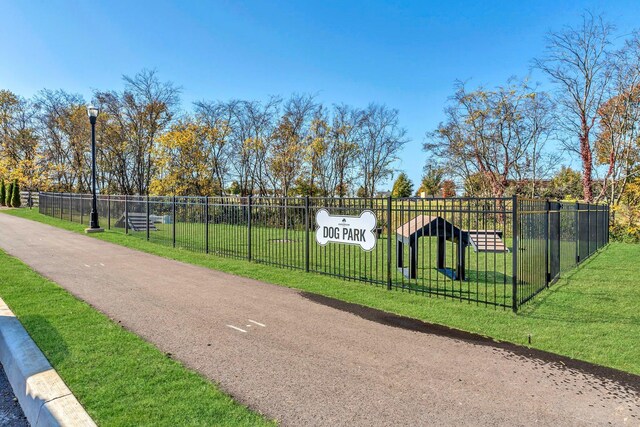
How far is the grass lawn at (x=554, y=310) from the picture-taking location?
4359 mm

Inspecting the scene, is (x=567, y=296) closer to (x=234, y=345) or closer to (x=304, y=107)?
(x=234, y=345)

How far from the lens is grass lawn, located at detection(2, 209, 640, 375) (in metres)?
4.36

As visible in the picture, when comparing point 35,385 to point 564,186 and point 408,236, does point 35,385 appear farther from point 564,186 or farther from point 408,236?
point 564,186

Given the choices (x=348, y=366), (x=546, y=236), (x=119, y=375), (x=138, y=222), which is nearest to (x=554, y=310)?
(x=546, y=236)

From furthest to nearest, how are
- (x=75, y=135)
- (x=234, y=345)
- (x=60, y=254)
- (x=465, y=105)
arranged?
(x=75, y=135)
(x=465, y=105)
(x=60, y=254)
(x=234, y=345)

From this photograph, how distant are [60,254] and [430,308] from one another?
9.97 meters

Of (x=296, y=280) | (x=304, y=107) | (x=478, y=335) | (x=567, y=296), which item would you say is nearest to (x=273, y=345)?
(x=478, y=335)

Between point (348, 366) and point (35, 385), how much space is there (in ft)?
9.22

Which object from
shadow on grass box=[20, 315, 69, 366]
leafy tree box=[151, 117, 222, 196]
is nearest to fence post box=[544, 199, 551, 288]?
shadow on grass box=[20, 315, 69, 366]

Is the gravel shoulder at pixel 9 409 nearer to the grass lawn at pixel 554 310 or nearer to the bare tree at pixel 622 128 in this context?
the grass lawn at pixel 554 310

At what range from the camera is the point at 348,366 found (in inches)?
149

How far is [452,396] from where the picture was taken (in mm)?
3221

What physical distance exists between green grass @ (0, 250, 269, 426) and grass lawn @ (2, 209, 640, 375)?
3351mm

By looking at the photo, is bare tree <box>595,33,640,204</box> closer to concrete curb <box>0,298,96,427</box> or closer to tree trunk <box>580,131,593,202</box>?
tree trunk <box>580,131,593,202</box>
